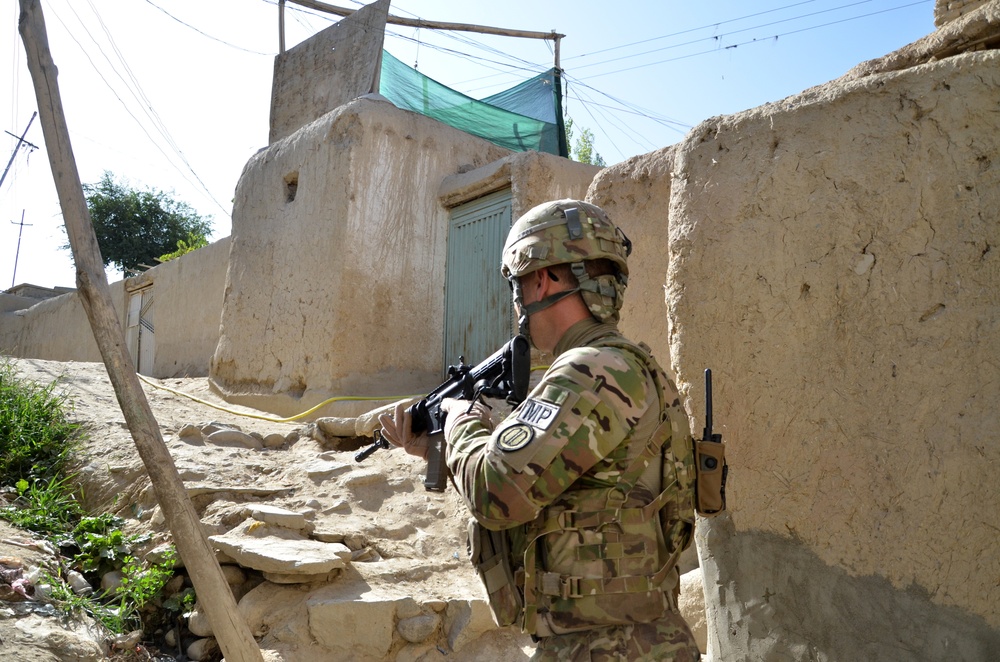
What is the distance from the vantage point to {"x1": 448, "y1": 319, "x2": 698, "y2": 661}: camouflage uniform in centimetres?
154

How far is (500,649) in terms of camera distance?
3621 mm

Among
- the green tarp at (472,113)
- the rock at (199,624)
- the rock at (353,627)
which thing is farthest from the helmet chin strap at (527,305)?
the green tarp at (472,113)

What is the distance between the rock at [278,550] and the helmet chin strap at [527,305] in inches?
90.7

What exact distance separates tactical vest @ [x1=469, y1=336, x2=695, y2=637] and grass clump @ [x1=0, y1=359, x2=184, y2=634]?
267cm

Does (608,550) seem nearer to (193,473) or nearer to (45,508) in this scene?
(193,473)

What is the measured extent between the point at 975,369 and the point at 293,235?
6438 millimetres

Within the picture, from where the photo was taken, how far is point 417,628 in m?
3.61

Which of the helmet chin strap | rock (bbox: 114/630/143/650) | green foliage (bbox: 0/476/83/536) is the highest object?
the helmet chin strap

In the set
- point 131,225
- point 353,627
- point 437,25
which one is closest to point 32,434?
point 353,627

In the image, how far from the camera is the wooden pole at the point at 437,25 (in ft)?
32.3

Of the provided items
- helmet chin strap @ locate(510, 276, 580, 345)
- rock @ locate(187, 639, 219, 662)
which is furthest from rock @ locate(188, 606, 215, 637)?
helmet chin strap @ locate(510, 276, 580, 345)

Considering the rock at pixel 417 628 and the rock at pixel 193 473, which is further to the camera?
the rock at pixel 193 473

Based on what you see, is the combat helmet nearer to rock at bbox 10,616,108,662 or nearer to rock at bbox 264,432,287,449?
rock at bbox 10,616,108,662

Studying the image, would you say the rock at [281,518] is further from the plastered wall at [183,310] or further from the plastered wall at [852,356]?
the plastered wall at [183,310]
